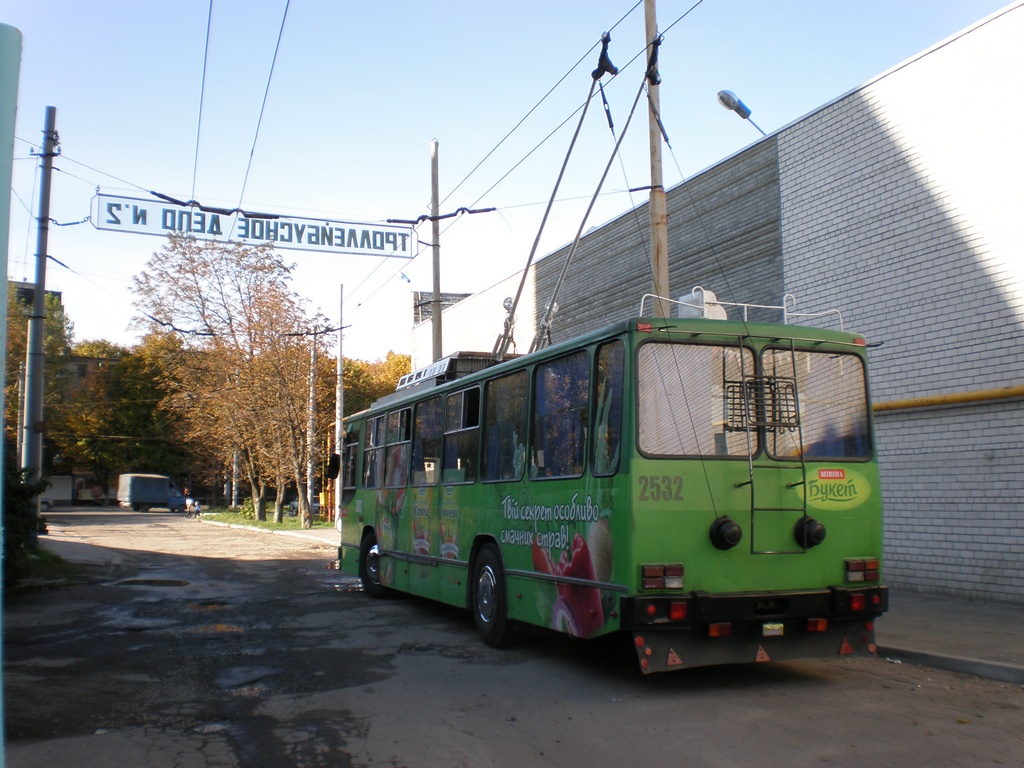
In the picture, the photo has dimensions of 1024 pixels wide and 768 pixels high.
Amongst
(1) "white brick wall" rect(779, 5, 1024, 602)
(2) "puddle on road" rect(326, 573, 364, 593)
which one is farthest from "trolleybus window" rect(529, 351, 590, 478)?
(2) "puddle on road" rect(326, 573, 364, 593)

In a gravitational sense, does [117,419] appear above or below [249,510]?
above

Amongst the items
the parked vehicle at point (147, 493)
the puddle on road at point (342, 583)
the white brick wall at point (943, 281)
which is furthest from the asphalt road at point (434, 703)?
the parked vehicle at point (147, 493)

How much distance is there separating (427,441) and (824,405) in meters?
5.34

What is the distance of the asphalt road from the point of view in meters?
5.65

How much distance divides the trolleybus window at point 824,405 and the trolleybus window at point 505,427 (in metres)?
2.49

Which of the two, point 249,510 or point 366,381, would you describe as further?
point 366,381

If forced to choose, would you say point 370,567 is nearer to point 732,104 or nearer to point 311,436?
point 732,104

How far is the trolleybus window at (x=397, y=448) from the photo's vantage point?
12422mm

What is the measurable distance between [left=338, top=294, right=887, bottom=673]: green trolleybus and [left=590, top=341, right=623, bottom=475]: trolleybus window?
0.02 meters

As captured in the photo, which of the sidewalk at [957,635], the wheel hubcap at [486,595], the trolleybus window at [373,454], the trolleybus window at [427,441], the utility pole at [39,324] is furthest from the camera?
the utility pole at [39,324]

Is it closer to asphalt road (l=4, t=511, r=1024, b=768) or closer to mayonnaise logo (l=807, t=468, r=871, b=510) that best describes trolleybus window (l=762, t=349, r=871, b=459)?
mayonnaise logo (l=807, t=468, r=871, b=510)

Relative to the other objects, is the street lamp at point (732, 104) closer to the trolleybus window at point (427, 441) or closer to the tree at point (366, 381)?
the trolleybus window at point (427, 441)

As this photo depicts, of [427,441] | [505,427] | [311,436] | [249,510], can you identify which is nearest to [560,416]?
[505,427]

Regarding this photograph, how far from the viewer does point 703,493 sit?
7.18 m
